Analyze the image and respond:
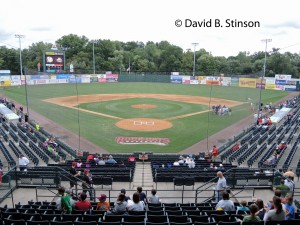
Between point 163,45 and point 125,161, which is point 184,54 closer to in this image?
point 163,45

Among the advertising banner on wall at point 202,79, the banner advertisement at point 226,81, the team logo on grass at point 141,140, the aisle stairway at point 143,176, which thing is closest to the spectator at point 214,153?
the aisle stairway at point 143,176

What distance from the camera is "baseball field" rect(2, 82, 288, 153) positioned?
28266 mm

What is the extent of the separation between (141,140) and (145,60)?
80.8 meters

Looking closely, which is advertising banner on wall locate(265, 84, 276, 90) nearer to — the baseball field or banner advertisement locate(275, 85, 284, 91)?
banner advertisement locate(275, 85, 284, 91)

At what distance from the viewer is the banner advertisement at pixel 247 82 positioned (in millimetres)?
66875

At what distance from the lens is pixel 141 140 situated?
2806 cm

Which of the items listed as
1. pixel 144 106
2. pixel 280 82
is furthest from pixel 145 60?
pixel 144 106

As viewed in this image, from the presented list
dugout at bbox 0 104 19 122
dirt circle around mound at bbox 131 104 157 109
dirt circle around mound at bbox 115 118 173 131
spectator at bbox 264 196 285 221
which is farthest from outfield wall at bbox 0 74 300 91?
spectator at bbox 264 196 285 221

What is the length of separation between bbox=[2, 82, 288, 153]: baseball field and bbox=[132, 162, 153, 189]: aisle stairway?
493 cm

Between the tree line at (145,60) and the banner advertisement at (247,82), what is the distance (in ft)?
A: 83.2

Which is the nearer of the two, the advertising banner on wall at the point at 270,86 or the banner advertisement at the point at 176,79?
the advertising banner on wall at the point at 270,86

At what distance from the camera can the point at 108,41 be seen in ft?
364

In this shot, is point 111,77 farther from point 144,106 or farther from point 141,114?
point 141,114

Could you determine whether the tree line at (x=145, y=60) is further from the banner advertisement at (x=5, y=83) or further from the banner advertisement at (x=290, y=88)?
the banner advertisement at (x=5, y=83)
